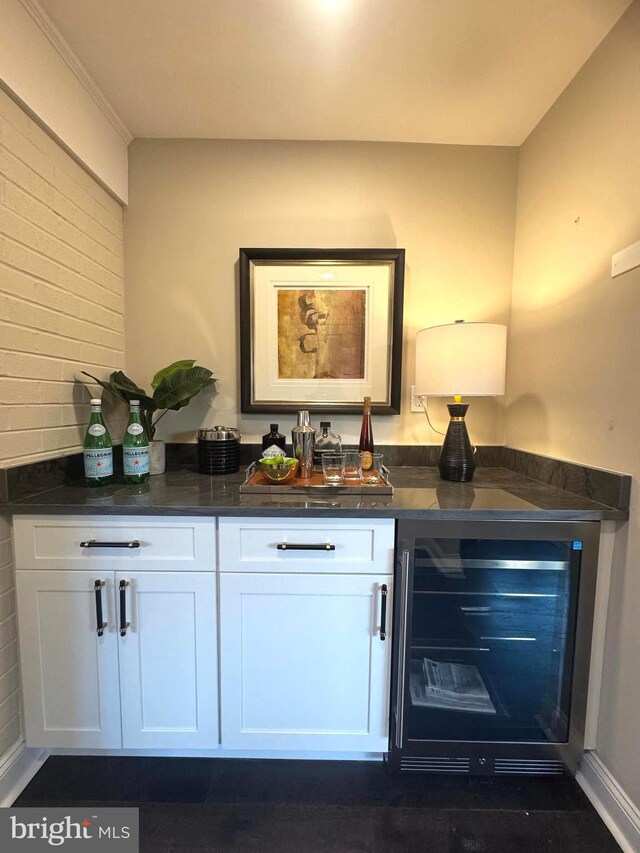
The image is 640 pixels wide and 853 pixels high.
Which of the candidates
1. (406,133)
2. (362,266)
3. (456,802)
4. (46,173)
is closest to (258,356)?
(362,266)

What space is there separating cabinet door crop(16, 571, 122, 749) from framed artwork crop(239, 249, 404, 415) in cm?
97

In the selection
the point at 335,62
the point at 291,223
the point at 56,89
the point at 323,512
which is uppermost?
the point at 335,62

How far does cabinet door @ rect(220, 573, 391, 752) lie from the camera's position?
1.13 meters

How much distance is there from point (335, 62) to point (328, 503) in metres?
1.59

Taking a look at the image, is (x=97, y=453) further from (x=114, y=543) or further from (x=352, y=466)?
(x=352, y=466)

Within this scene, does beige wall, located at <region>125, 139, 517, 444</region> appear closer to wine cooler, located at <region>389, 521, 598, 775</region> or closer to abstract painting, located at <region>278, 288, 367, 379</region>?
abstract painting, located at <region>278, 288, 367, 379</region>

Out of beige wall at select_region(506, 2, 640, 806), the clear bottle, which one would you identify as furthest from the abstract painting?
beige wall at select_region(506, 2, 640, 806)

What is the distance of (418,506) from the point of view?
1.12 m

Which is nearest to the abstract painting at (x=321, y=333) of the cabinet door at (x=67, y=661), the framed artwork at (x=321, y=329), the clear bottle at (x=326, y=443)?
the framed artwork at (x=321, y=329)

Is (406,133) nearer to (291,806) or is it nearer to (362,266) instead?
(362,266)

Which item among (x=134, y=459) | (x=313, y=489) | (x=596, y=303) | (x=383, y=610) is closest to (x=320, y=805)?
(x=383, y=610)

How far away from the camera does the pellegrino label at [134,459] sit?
1.38 m

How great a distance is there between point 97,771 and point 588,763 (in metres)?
1.69

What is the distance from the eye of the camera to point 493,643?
123 cm
